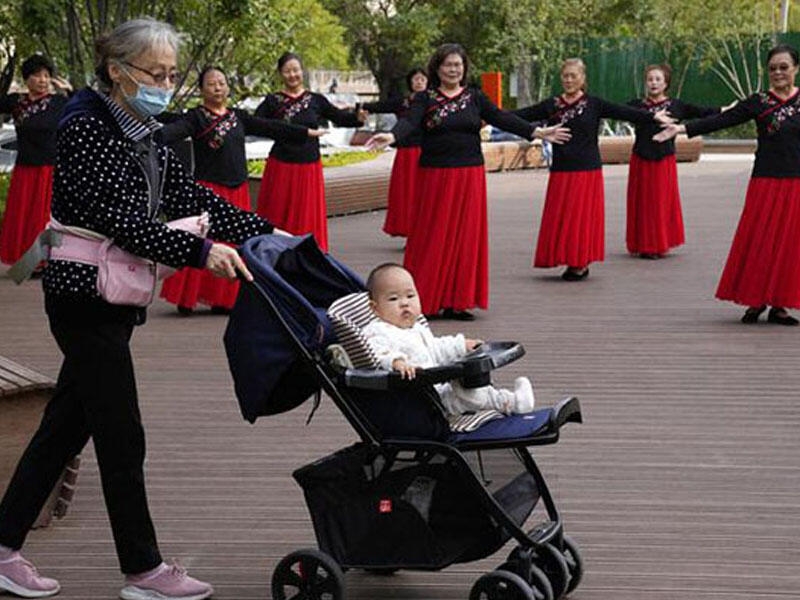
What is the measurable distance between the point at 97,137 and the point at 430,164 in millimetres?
6815

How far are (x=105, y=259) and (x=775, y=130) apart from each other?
6968mm

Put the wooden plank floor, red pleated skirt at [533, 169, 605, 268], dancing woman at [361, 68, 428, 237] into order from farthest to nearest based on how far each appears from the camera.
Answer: dancing woman at [361, 68, 428, 237] → red pleated skirt at [533, 169, 605, 268] → the wooden plank floor

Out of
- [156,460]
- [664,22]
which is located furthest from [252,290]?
[664,22]

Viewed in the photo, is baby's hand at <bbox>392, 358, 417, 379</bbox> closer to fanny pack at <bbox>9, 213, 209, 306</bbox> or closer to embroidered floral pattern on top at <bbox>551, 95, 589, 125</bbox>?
fanny pack at <bbox>9, 213, 209, 306</bbox>

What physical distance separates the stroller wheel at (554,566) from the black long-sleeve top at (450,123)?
251 inches

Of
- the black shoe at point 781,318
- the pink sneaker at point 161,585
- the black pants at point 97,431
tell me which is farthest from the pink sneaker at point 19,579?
the black shoe at point 781,318

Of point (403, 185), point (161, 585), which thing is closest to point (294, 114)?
point (403, 185)

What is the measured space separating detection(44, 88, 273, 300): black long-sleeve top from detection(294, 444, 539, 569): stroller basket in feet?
2.57

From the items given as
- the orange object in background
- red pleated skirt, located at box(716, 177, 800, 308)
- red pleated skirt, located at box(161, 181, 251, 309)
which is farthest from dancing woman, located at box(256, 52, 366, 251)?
the orange object in background

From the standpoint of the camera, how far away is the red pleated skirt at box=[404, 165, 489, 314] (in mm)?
11734

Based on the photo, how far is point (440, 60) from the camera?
1135 centimetres

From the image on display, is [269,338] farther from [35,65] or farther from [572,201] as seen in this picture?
[572,201]

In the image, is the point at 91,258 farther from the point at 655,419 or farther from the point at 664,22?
the point at 664,22

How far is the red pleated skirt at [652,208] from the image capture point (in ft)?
53.2
